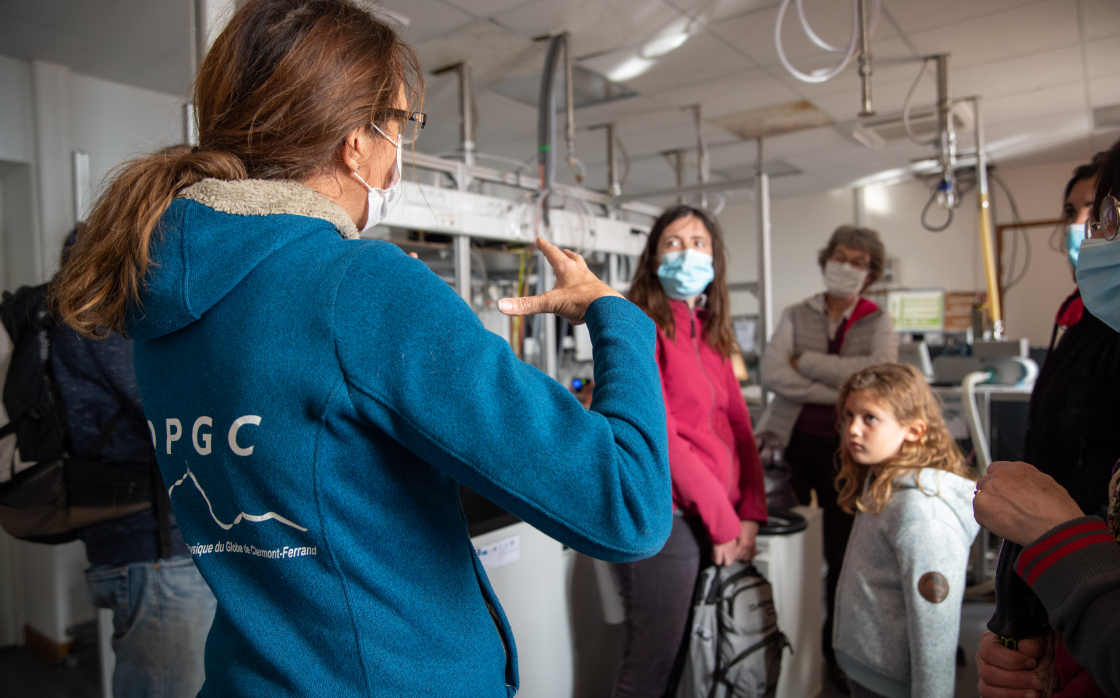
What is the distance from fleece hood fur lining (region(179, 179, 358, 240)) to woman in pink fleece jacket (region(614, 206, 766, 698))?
1.07 metres

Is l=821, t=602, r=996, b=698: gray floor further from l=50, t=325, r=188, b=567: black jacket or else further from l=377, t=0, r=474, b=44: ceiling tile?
l=377, t=0, r=474, b=44: ceiling tile

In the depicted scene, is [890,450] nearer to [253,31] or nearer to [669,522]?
[669,522]

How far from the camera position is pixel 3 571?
2.83 metres

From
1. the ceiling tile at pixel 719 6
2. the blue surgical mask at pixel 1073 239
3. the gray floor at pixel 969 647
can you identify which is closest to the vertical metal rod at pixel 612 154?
the ceiling tile at pixel 719 6

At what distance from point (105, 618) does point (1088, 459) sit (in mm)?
2252

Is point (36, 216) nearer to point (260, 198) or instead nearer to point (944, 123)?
point (260, 198)

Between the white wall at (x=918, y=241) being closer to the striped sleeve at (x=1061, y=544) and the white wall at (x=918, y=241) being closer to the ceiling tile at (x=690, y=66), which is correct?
the ceiling tile at (x=690, y=66)

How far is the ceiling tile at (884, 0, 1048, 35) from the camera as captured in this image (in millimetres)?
2871

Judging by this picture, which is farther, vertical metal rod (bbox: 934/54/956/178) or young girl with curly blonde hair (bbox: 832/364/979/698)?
vertical metal rod (bbox: 934/54/956/178)

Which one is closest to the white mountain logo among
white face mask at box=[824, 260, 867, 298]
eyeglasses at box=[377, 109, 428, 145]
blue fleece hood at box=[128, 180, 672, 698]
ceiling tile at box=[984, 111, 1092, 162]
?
blue fleece hood at box=[128, 180, 672, 698]

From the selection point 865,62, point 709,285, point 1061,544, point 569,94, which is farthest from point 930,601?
point 569,94

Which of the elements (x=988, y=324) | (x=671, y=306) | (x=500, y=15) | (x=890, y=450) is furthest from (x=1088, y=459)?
(x=988, y=324)

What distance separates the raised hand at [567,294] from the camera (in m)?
0.67

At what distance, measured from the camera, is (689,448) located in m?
1.55
